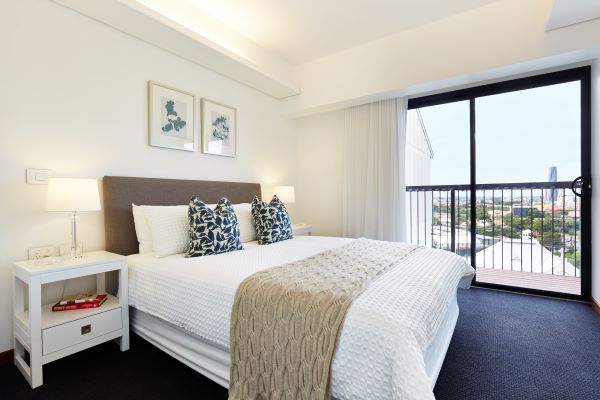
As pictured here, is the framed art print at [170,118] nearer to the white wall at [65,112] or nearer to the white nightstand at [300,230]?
the white wall at [65,112]

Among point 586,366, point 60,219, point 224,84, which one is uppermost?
point 224,84

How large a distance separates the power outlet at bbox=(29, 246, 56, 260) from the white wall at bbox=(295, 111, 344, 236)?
9.92 ft

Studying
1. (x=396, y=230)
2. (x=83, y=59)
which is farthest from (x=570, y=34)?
(x=83, y=59)

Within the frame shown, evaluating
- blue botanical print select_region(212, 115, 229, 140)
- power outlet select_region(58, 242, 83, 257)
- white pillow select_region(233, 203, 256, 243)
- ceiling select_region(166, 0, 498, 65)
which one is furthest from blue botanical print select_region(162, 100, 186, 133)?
power outlet select_region(58, 242, 83, 257)

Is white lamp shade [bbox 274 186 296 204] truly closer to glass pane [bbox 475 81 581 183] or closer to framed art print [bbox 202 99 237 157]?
framed art print [bbox 202 99 237 157]

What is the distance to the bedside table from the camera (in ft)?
5.39

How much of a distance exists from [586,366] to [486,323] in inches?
26.2

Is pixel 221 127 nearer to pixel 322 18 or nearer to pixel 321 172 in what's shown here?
pixel 322 18

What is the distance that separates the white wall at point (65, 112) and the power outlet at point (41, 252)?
4 cm

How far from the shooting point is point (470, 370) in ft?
5.96

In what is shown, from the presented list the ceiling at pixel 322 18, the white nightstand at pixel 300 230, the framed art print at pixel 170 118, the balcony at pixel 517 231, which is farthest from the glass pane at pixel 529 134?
the framed art print at pixel 170 118

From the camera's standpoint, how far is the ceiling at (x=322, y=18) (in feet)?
Answer: 8.92

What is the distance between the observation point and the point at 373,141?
3.77 meters

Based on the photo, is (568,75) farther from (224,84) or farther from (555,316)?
(224,84)
